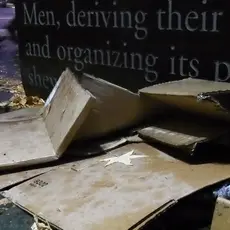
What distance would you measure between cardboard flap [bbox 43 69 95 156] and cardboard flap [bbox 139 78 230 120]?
0.34 metres

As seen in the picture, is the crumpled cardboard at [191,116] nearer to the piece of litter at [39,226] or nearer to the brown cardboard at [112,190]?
the brown cardboard at [112,190]

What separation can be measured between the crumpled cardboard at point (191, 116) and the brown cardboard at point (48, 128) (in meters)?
0.35

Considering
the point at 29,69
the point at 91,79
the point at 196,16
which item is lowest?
the point at 29,69

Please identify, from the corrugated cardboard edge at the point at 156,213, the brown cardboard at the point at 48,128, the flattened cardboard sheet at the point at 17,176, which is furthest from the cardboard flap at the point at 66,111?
the corrugated cardboard edge at the point at 156,213

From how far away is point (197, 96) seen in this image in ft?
7.36

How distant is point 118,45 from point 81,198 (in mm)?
1406

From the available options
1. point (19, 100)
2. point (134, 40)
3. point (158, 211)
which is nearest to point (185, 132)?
point (158, 211)

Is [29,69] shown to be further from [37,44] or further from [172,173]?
[172,173]

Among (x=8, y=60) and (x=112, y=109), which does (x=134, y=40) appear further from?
(x=8, y=60)

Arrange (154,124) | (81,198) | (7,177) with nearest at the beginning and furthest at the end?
(81,198), (7,177), (154,124)

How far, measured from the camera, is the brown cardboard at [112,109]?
2.66m

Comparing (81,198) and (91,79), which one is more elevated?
(91,79)

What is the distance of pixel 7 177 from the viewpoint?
2443 millimetres

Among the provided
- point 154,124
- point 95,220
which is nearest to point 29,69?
point 154,124
